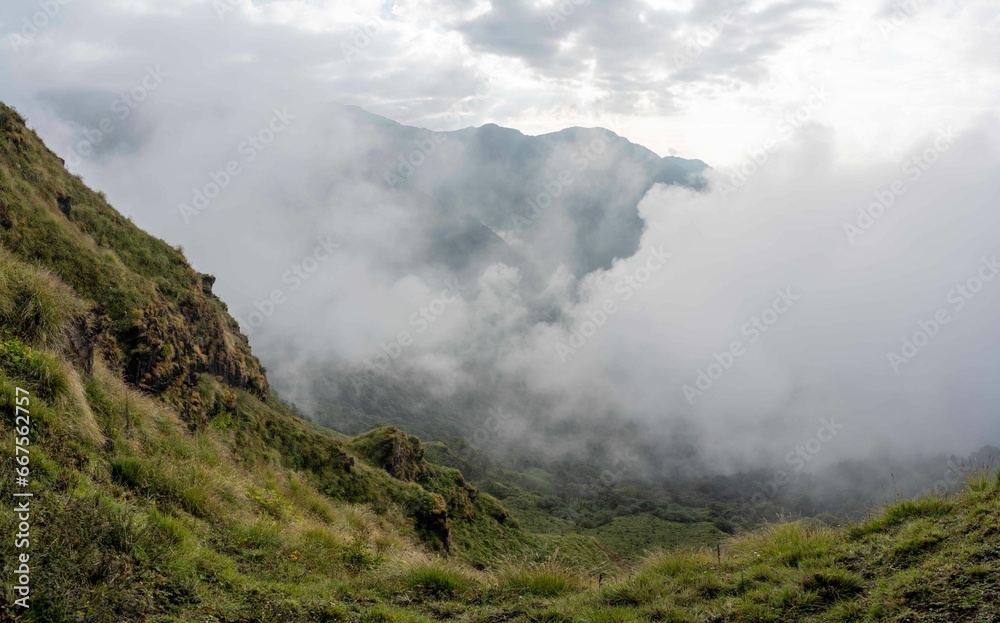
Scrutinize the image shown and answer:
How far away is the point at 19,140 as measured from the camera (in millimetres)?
21719

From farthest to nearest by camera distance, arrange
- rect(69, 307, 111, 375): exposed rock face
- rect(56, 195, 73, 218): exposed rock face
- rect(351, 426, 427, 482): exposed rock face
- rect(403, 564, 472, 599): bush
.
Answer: rect(351, 426, 427, 482): exposed rock face
rect(56, 195, 73, 218): exposed rock face
rect(69, 307, 111, 375): exposed rock face
rect(403, 564, 472, 599): bush

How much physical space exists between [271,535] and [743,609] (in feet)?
25.6

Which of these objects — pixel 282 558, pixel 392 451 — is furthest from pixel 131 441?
pixel 392 451

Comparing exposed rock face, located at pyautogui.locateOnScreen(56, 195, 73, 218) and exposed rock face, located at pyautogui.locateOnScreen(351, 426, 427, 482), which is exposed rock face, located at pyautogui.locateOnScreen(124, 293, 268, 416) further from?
exposed rock face, located at pyautogui.locateOnScreen(351, 426, 427, 482)

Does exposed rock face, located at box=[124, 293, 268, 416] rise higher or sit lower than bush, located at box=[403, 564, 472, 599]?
higher

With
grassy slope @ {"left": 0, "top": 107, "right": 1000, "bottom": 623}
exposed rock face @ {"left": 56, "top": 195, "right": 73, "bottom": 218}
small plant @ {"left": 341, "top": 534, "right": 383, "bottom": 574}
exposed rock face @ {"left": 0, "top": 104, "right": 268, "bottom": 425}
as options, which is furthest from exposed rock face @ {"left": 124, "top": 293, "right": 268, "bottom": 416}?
small plant @ {"left": 341, "top": 534, "right": 383, "bottom": 574}

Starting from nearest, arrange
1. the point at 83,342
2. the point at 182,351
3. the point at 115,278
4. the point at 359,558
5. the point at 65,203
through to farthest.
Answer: the point at 359,558
the point at 83,342
the point at 115,278
the point at 65,203
the point at 182,351

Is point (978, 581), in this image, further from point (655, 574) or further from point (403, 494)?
point (403, 494)

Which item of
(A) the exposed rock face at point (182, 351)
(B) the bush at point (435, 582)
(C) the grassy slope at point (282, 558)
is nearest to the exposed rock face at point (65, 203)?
(A) the exposed rock face at point (182, 351)

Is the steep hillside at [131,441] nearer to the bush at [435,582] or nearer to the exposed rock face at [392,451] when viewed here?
the bush at [435,582]

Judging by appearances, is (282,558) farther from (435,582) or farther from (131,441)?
(131,441)

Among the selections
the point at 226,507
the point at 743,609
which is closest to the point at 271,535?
the point at 226,507

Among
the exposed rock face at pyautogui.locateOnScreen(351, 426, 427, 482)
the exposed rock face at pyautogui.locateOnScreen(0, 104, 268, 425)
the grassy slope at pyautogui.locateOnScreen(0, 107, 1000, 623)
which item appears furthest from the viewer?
the exposed rock face at pyautogui.locateOnScreen(351, 426, 427, 482)

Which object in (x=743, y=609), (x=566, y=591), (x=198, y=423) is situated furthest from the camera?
(x=198, y=423)
